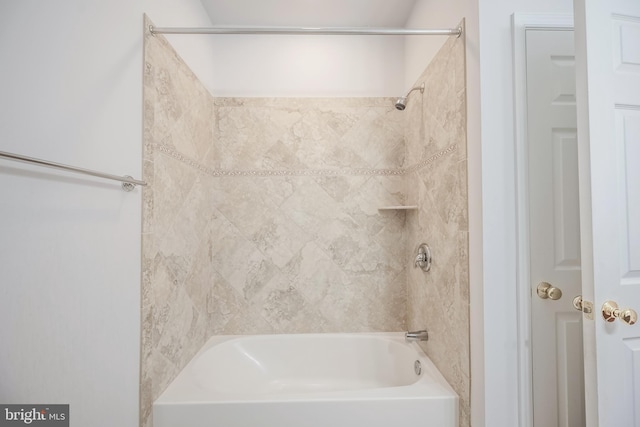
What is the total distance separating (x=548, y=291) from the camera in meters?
1.16

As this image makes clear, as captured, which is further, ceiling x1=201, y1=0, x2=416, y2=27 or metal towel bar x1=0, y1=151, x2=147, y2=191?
ceiling x1=201, y1=0, x2=416, y2=27

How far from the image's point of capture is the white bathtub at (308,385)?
4.25ft

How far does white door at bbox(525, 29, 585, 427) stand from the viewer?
1161mm

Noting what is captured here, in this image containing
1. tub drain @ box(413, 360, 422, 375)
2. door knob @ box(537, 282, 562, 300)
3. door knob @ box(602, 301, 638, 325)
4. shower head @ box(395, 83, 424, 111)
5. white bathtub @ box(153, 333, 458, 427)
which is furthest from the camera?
shower head @ box(395, 83, 424, 111)

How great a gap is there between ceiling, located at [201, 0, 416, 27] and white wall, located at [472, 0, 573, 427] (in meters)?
1.03

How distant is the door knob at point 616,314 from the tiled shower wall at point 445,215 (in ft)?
1.39

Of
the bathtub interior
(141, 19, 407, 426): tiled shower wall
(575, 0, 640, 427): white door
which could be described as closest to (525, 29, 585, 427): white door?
(575, 0, 640, 427): white door

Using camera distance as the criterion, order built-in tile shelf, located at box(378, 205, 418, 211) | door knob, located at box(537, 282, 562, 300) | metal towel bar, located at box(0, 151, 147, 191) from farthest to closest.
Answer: built-in tile shelf, located at box(378, 205, 418, 211) → door knob, located at box(537, 282, 562, 300) → metal towel bar, located at box(0, 151, 147, 191)

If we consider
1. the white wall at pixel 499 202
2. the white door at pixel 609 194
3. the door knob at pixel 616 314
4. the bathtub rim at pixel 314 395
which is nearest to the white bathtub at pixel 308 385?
the bathtub rim at pixel 314 395

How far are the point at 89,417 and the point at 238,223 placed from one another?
4.44 ft

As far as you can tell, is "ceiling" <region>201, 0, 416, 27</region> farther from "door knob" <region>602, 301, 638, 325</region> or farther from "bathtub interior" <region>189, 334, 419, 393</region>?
"bathtub interior" <region>189, 334, 419, 393</region>

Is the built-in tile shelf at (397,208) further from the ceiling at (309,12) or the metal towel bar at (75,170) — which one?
the metal towel bar at (75,170)

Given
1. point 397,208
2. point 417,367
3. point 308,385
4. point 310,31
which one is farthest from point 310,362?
point 310,31

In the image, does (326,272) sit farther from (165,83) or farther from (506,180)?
(165,83)
